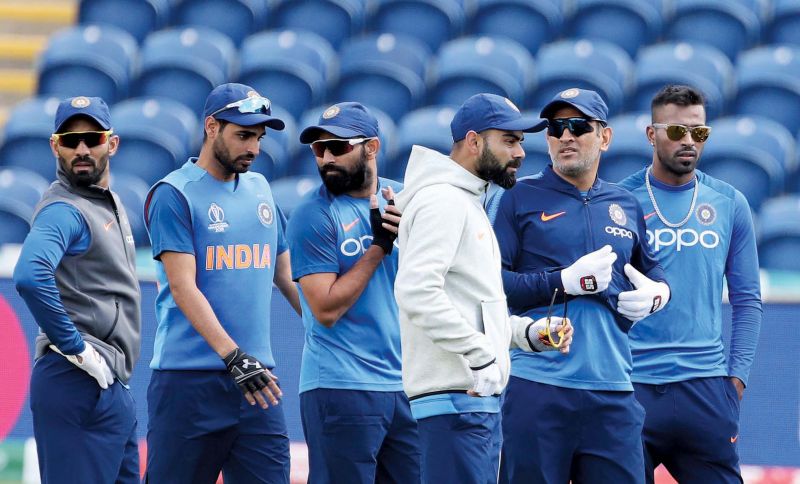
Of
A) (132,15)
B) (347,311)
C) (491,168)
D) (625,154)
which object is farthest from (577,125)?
(132,15)

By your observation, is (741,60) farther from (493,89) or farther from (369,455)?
(369,455)

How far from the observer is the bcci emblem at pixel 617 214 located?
4961mm

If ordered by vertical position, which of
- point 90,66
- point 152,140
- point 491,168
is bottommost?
point 491,168

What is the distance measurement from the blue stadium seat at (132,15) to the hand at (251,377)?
7943mm

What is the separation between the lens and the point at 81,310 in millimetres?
5145

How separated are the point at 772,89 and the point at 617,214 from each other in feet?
20.6

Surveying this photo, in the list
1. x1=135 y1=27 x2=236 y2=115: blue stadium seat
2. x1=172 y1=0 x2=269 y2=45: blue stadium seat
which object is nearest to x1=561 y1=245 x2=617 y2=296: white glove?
x1=135 y1=27 x2=236 y2=115: blue stadium seat

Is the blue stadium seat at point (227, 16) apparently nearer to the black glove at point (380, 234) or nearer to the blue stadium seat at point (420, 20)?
the blue stadium seat at point (420, 20)

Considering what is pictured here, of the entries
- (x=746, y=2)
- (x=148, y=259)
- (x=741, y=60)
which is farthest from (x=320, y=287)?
(x=746, y=2)

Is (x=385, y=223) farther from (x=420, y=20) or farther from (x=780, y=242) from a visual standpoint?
(x=420, y=20)

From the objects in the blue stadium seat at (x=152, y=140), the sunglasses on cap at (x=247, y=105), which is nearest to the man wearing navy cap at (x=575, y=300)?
the sunglasses on cap at (x=247, y=105)

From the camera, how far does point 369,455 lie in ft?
16.5

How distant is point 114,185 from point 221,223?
14.9 ft

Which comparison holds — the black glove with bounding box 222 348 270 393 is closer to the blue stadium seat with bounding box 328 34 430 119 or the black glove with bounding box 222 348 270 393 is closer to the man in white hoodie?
the man in white hoodie
